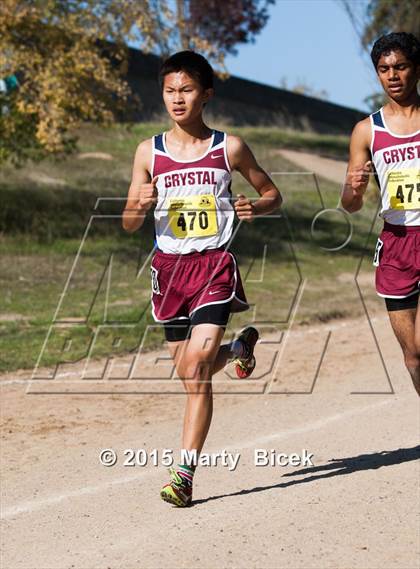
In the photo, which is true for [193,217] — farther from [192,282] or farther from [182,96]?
[182,96]

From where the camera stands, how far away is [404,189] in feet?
20.9

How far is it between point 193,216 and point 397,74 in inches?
55.0

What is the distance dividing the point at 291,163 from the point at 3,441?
24.5m

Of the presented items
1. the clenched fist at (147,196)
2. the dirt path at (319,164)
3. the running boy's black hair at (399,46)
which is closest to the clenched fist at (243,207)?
the clenched fist at (147,196)

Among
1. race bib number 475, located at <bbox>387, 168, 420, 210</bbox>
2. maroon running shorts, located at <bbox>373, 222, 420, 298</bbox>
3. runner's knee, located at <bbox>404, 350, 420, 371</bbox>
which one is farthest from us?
runner's knee, located at <bbox>404, 350, 420, 371</bbox>

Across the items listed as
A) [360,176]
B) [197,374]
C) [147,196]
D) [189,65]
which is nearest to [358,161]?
[360,176]

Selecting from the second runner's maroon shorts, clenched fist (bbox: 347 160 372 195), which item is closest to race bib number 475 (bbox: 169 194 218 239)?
the second runner's maroon shorts

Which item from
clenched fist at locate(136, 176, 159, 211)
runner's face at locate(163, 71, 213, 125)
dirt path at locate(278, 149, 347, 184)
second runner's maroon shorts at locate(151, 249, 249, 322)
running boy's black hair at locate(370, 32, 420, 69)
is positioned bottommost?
dirt path at locate(278, 149, 347, 184)

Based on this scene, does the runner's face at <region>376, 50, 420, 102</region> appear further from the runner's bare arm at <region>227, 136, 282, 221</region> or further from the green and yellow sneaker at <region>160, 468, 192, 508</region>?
the green and yellow sneaker at <region>160, 468, 192, 508</region>

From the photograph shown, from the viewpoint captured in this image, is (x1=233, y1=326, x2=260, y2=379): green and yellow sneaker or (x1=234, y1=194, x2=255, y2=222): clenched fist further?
(x1=233, y1=326, x2=260, y2=379): green and yellow sneaker

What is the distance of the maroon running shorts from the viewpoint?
254 inches

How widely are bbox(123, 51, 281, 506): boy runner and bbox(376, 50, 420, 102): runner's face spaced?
0.89 m

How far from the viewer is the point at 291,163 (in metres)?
31.8

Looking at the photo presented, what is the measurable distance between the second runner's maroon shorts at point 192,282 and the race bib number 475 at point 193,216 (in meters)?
0.13
